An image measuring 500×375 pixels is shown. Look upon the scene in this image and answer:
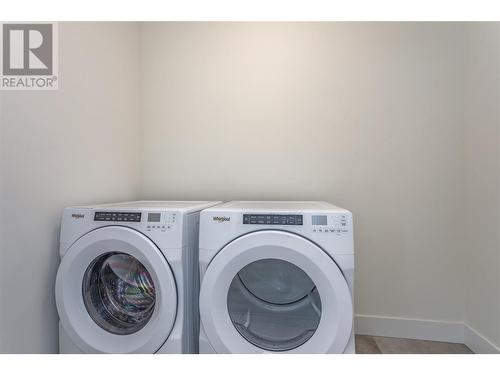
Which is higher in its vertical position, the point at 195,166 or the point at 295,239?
the point at 195,166

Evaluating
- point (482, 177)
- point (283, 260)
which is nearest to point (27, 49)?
point (283, 260)

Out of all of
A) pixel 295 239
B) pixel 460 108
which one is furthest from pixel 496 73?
pixel 295 239

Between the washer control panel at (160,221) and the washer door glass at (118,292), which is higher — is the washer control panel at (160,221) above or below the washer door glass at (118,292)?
above

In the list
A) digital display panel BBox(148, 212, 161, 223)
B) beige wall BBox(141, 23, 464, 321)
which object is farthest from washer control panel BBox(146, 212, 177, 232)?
beige wall BBox(141, 23, 464, 321)

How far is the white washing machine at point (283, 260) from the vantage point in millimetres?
1044

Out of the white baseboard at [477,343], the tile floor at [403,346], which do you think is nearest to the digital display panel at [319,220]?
the tile floor at [403,346]

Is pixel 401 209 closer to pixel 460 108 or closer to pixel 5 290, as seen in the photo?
pixel 460 108

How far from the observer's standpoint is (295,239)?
107 centimetres

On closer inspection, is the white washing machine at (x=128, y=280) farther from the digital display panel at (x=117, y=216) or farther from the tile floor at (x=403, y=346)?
the tile floor at (x=403, y=346)

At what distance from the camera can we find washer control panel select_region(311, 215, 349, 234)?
1.08m

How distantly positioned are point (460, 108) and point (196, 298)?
1772 mm

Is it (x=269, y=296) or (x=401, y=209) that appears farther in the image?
(x=401, y=209)

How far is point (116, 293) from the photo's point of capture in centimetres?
129

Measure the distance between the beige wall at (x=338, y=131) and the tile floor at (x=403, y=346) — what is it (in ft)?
0.46
